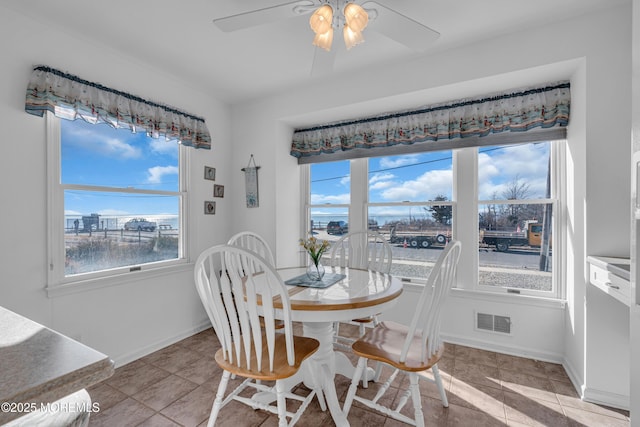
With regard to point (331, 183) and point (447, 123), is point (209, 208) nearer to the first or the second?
point (331, 183)

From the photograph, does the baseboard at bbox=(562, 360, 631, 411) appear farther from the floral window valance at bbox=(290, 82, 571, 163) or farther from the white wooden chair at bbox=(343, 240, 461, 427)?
the floral window valance at bbox=(290, 82, 571, 163)

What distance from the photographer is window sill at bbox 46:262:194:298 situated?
6.98ft

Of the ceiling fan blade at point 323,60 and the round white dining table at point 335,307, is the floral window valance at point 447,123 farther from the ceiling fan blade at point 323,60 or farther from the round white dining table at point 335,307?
the round white dining table at point 335,307

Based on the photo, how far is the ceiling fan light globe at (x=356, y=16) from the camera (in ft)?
4.93

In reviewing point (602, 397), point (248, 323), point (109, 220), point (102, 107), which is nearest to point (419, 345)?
point (248, 323)

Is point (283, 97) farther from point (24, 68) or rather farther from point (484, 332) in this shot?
point (484, 332)

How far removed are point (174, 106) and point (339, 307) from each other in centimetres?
259

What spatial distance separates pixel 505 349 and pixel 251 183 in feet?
9.77

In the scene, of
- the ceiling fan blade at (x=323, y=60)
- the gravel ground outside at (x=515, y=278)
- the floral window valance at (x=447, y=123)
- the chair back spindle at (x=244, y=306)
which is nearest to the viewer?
the chair back spindle at (x=244, y=306)

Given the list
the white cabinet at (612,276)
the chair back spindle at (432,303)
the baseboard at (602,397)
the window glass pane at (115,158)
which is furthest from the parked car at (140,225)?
the baseboard at (602,397)

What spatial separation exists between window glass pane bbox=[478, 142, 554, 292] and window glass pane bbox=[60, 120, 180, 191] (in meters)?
3.07

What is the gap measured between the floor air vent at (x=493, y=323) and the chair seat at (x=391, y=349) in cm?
121

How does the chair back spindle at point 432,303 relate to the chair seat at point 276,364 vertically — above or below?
above

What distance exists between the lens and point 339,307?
1.53 m
